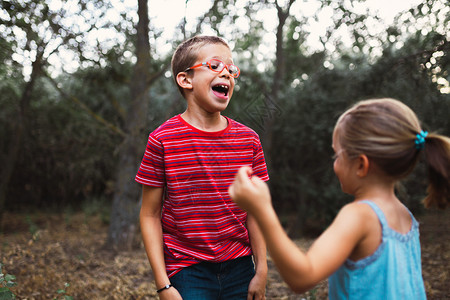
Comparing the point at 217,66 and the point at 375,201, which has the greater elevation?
the point at 217,66

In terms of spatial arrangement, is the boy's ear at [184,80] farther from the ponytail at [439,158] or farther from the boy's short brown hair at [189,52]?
the ponytail at [439,158]

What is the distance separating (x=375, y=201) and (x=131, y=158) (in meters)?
5.15

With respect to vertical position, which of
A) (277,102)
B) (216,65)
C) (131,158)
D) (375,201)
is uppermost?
(277,102)

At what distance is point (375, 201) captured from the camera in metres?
1.41

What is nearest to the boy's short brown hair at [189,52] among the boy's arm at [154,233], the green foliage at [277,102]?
the boy's arm at [154,233]

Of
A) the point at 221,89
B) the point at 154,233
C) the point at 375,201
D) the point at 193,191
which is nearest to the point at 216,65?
the point at 221,89

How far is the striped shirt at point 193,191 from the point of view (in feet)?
5.75

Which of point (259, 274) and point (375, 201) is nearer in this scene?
point (375, 201)

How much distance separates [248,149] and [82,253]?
4659 millimetres

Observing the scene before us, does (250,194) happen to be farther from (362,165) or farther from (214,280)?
(214,280)

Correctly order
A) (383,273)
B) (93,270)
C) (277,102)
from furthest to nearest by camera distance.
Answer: (277,102), (93,270), (383,273)

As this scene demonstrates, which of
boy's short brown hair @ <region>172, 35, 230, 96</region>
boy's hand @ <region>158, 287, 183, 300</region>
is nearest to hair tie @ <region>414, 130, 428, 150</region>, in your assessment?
boy's short brown hair @ <region>172, 35, 230, 96</region>

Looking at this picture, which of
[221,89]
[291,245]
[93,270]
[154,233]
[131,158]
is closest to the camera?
[291,245]

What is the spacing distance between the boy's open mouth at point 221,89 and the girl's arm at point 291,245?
72cm
